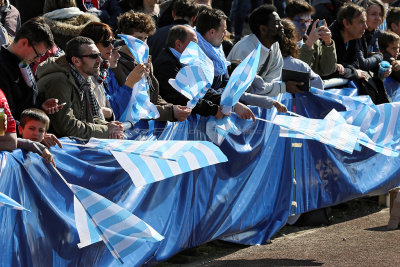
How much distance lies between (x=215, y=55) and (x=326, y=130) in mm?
1225

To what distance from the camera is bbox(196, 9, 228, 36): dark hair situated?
308 inches

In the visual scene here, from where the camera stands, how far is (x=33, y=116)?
17.6 ft

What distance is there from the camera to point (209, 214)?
7078 mm

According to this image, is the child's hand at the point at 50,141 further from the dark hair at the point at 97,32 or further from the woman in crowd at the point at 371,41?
the woman in crowd at the point at 371,41

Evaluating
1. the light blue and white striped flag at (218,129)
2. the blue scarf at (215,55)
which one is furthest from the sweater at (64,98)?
the blue scarf at (215,55)

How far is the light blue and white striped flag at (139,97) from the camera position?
21.4ft

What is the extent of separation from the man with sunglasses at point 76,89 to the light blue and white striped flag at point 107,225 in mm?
653

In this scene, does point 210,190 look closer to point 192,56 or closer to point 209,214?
point 209,214

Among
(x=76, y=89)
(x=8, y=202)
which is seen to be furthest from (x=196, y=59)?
(x=8, y=202)

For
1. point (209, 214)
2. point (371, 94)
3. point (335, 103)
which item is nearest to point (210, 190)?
point (209, 214)

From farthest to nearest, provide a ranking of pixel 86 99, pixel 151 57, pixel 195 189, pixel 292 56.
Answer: pixel 292 56
pixel 151 57
pixel 195 189
pixel 86 99

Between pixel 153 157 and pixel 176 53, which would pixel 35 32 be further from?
pixel 176 53

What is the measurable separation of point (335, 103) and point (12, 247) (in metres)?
4.66

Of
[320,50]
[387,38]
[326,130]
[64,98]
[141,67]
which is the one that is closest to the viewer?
[64,98]
